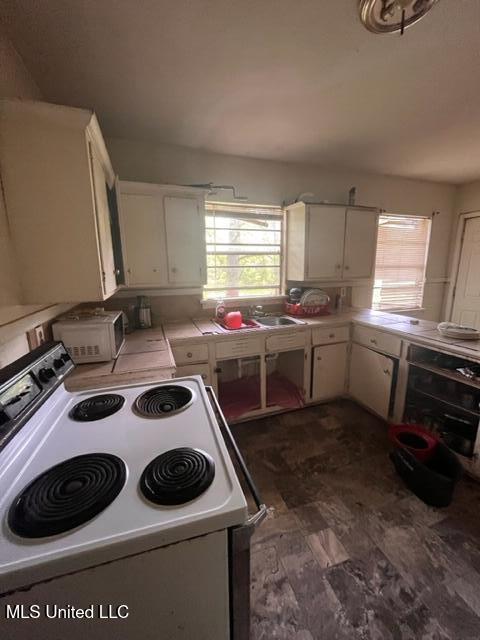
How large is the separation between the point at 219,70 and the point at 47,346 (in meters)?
1.69

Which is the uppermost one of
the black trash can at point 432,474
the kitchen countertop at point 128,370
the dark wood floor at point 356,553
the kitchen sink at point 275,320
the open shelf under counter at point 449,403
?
the kitchen sink at point 275,320

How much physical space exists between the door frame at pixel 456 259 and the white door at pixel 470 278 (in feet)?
0.11

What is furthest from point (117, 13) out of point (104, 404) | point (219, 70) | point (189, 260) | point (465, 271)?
point (465, 271)

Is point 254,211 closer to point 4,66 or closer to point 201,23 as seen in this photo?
point 201,23

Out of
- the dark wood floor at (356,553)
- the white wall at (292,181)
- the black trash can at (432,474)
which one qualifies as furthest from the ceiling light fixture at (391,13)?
the dark wood floor at (356,553)

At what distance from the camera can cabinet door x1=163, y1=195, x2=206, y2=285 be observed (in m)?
2.18

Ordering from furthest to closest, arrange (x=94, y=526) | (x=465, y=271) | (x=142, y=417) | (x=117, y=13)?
(x=465, y=271)
(x=117, y=13)
(x=142, y=417)
(x=94, y=526)

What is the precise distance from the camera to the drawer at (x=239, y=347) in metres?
2.21

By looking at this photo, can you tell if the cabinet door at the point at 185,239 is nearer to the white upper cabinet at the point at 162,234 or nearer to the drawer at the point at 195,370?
the white upper cabinet at the point at 162,234

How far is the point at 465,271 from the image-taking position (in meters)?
3.68

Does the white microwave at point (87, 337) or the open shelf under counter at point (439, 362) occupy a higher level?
the white microwave at point (87, 337)

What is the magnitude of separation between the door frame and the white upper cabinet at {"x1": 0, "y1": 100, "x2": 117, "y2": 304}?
14.7ft

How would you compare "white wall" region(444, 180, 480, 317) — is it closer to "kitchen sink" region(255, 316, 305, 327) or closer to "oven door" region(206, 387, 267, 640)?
"kitchen sink" region(255, 316, 305, 327)

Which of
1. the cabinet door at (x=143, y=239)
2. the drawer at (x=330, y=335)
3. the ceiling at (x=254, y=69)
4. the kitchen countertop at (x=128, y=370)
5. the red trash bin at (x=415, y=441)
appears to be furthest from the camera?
the drawer at (x=330, y=335)
